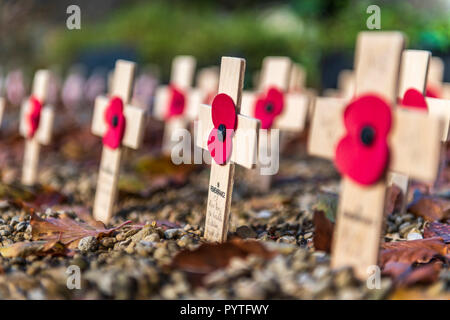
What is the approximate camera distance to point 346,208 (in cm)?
169

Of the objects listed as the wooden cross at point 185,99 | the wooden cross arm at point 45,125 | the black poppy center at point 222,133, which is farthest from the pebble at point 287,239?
the wooden cross at point 185,99

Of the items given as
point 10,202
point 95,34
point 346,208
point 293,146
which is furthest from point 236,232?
point 95,34

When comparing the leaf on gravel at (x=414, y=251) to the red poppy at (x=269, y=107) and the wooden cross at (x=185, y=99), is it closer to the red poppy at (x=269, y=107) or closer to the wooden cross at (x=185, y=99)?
the red poppy at (x=269, y=107)

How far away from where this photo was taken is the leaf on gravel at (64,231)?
217cm

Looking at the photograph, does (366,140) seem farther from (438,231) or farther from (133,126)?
(133,126)

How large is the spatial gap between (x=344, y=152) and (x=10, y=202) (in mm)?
1825

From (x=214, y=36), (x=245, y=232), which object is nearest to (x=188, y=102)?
(x=245, y=232)

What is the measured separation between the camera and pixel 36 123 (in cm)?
367

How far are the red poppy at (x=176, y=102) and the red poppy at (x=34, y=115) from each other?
1.15m

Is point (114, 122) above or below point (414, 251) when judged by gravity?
above

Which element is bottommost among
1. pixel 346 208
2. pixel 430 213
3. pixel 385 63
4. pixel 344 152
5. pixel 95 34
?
pixel 430 213

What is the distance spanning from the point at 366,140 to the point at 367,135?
0.05 ft

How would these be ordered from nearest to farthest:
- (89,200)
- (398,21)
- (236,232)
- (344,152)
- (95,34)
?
(344,152) < (236,232) < (89,200) < (398,21) < (95,34)
